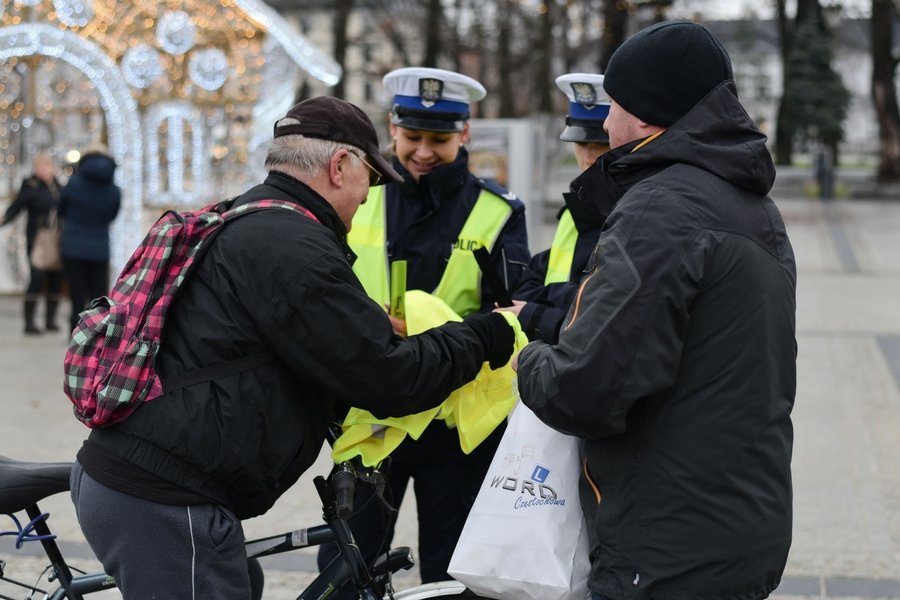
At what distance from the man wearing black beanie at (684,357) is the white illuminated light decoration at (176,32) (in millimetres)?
11006

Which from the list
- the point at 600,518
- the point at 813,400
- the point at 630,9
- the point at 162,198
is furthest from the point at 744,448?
the point at 630,9

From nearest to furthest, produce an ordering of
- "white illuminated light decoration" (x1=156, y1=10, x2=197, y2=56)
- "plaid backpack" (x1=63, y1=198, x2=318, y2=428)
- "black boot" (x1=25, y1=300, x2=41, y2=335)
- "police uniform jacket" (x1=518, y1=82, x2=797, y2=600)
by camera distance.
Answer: "police uniform jacket" (x1=518, y1=82, x2=797, y2=600) < "plaid backpack" (x1=63, y1=198, x2=318, y2=428) < "black boot" (x1=25, y1=300, x2=41, y2=335) < "white illuminated light decoration" (x1=156, y1=10, x2=197, y2=56)

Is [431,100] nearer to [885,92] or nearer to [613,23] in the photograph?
[613,23]

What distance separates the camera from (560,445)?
255 cm

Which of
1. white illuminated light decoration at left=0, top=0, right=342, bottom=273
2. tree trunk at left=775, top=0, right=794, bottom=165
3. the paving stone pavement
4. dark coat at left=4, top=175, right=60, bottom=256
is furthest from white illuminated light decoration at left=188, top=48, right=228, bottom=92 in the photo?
tree trunk at left=775, top=0, right=794, bottom=165

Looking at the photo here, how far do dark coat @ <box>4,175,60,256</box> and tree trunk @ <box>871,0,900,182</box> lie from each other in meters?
24.8

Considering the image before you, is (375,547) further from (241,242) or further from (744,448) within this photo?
(744,448)

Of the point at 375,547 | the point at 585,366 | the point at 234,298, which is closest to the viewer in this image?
the point at 585,366

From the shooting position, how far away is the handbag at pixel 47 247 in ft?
38.1

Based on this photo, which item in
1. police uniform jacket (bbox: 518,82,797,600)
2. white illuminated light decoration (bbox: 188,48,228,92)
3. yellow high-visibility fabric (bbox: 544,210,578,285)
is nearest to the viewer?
police uniform jacket (bbox: 518,82,797,600)

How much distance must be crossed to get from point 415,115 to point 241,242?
1.32 meters

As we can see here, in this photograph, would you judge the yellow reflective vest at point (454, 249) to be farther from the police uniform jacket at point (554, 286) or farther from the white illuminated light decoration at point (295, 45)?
the white illuminated light decoration at point (295, 45)

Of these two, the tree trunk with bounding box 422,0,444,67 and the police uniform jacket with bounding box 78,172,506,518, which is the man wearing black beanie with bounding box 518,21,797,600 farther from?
the tree trunk with bounding box 422,0,444,67

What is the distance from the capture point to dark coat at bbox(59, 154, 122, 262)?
410 inches
